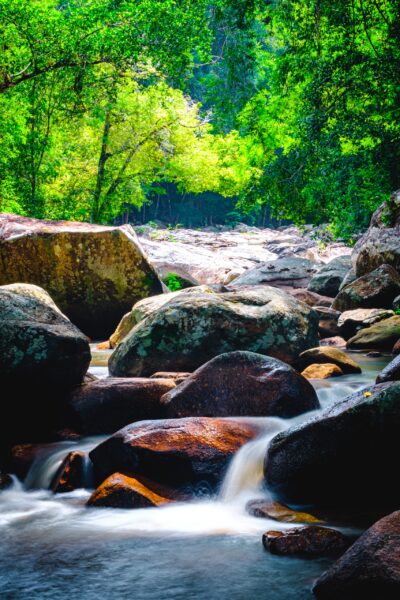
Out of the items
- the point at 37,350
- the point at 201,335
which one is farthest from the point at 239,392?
the point at 37,350

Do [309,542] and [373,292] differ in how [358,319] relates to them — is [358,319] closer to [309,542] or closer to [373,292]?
[373,292]

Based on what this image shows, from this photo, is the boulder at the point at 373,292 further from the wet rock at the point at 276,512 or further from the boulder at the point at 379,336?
the wet rock at the point at 276,512

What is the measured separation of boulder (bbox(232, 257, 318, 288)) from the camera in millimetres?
20688

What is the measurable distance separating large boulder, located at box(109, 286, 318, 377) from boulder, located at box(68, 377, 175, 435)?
137cm

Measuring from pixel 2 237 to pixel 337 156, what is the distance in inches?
307

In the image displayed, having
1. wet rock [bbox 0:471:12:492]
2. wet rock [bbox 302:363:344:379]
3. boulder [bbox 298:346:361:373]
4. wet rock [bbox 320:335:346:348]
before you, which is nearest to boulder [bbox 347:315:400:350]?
wet rock [bbox 320:335:346:348]

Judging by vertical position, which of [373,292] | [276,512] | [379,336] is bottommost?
[276,512]

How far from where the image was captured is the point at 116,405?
6.82 meters

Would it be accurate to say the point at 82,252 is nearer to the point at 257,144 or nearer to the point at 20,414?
the point at 257,144

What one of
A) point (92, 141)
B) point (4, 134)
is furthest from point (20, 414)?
point (92, 141)

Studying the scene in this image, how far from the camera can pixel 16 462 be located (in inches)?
240

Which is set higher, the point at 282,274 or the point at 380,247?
the point at 380,247

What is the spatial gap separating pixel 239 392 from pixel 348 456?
2.00 metres

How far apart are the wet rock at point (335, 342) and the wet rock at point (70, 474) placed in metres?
7.32
